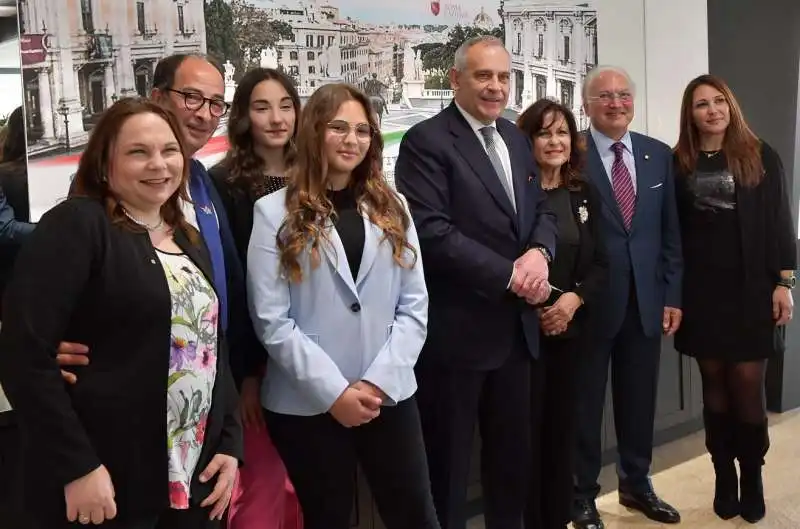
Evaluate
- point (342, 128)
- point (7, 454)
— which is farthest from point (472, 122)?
point (7, 454)

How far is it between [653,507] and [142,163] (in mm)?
2355

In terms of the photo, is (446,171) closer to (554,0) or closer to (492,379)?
(492,379)

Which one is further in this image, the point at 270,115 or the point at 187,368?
the point at 270,115

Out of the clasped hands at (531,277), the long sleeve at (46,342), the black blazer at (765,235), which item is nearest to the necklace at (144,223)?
the long sleeve at (46,342)

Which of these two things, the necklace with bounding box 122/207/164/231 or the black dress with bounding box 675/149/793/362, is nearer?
the necklace with bounding box 122/207/164/231

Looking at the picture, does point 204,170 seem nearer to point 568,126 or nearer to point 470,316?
point 470,316

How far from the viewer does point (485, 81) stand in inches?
88.5

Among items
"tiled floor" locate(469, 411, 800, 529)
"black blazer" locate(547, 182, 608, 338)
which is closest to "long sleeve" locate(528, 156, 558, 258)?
"black blazer" locate(547, 182, 608, 338)

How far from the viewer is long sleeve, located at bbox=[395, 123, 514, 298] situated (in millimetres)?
2104

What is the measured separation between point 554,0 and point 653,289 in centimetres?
160

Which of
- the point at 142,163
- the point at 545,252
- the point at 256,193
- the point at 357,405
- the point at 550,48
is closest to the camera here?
the point at 142,163

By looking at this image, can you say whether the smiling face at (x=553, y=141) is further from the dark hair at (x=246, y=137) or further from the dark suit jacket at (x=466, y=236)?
the dark hair at (x=246, y=137)

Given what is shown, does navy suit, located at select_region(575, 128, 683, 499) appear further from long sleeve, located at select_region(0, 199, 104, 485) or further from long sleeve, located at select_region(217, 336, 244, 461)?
long sleeve, located at select_region(0, 199, 104, 485)

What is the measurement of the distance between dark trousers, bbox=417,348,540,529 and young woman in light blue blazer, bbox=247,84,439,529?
1.01 feet
